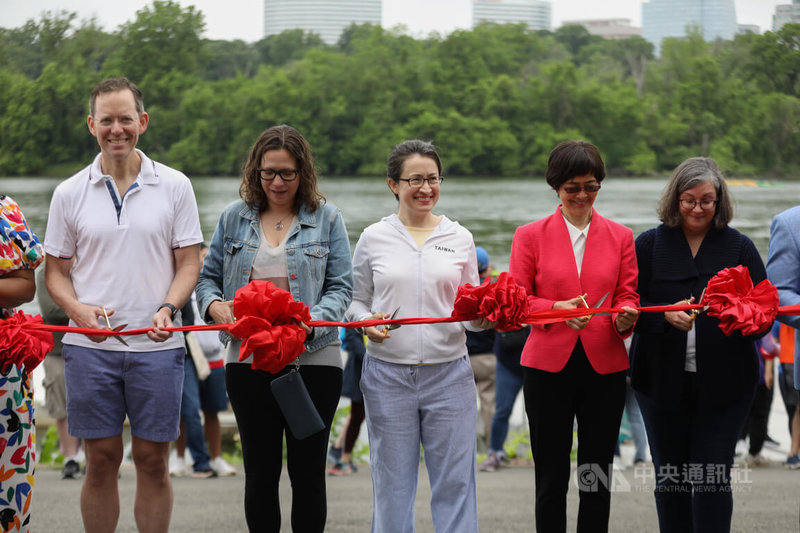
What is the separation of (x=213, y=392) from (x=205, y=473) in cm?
74

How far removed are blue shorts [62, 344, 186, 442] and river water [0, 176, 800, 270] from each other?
11.7 meters

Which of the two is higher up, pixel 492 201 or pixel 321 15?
pixel 321 15

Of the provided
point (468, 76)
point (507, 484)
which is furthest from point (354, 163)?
point (507, 484)

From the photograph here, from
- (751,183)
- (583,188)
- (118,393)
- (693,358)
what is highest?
(583,188)

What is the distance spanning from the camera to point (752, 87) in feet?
43.3

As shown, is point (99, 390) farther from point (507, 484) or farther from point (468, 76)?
point (468, 76)

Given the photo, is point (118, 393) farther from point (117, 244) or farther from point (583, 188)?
point (583, 188)

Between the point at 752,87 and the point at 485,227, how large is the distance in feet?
39.7

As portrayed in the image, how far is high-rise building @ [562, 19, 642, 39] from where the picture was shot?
2462cm

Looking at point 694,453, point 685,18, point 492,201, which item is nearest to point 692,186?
point 694,453

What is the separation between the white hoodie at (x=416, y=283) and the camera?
365 centimetres

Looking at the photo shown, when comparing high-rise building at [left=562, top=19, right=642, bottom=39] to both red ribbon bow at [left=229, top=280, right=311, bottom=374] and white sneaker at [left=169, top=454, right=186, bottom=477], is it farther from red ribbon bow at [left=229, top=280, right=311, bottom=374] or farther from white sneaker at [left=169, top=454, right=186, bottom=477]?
red ribbon bow at [left=229, top=280, right=311, bottom=374]

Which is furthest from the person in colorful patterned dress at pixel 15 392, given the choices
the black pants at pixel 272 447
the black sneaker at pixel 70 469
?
the black sneaker at pixel 70 469

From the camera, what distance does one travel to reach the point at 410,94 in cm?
2223
